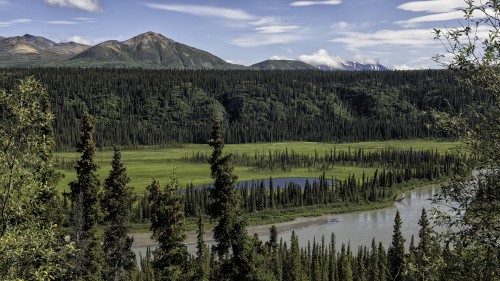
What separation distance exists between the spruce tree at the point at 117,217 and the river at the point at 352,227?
74968 mm

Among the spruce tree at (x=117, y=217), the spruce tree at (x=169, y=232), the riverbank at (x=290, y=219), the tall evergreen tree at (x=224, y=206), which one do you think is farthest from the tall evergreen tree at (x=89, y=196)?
the riverbank at (x=290, y=219)

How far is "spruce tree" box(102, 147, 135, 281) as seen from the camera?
1773 inches

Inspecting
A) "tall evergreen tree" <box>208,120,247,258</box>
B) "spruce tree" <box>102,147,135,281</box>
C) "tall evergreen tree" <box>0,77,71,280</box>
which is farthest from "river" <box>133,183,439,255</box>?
"tall evergreen tree" <box>0,77,71,280</box>

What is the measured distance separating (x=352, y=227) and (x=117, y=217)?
106 meters

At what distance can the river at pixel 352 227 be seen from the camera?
123 metres

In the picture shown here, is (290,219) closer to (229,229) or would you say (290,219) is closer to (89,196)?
(89,196)

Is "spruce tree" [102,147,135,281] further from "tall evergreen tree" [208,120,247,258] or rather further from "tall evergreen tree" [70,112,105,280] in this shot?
"tall evergreen tree" [208,120,247,258]

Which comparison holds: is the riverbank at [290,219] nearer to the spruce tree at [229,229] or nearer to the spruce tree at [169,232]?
the spruce tree at [169,232]

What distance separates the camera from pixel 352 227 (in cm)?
13888

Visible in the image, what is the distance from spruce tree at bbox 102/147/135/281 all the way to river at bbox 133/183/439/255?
75.0m

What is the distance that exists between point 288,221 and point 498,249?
14022 centimetres

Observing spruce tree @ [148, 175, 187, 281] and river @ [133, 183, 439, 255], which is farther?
river @ [133, 183, 439, 255]

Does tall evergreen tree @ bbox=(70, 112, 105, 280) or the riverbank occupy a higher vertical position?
tall evergreen tree @ bbox=(70, 112, 105, 280)

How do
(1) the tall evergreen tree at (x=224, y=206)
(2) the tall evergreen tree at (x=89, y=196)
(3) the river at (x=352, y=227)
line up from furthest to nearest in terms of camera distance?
1. (3) the river at (x=352, y=227)
2. (2) the tall evergreen tree at (x=89, y=196)
3. (1) the tall evergreen tree at (x=224, y=206)
